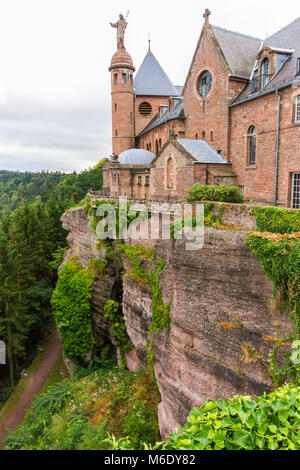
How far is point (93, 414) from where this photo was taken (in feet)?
54.0

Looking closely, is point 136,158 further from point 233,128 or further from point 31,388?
point 31,388

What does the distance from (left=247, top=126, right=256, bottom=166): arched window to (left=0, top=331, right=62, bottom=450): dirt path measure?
955 inches

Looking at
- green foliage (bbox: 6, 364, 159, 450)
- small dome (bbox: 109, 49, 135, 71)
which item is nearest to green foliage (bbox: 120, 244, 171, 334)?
green foliage (bbox: 6, 364, 159, 450)

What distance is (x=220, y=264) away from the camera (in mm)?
10961

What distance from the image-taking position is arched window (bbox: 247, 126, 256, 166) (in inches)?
858

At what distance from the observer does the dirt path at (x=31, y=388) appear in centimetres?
2183

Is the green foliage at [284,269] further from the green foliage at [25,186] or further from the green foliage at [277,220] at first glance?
the green foliage at [25,186]

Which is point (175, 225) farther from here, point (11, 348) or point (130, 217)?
point (11, 348)

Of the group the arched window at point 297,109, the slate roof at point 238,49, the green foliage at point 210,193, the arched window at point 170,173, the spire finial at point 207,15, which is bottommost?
the green foliage at point 210,193

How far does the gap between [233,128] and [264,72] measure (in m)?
4.18

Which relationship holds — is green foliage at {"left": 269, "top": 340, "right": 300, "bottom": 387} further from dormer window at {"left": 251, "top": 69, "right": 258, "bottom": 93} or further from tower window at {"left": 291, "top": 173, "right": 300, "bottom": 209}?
dormer window at {"left": 251, "top": 69, "right": 258, "bottom": 93}

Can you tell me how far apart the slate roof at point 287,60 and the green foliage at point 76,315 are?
696 inches

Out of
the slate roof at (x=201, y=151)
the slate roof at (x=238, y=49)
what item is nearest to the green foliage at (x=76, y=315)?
the slate roof at (x=201, y=151)
